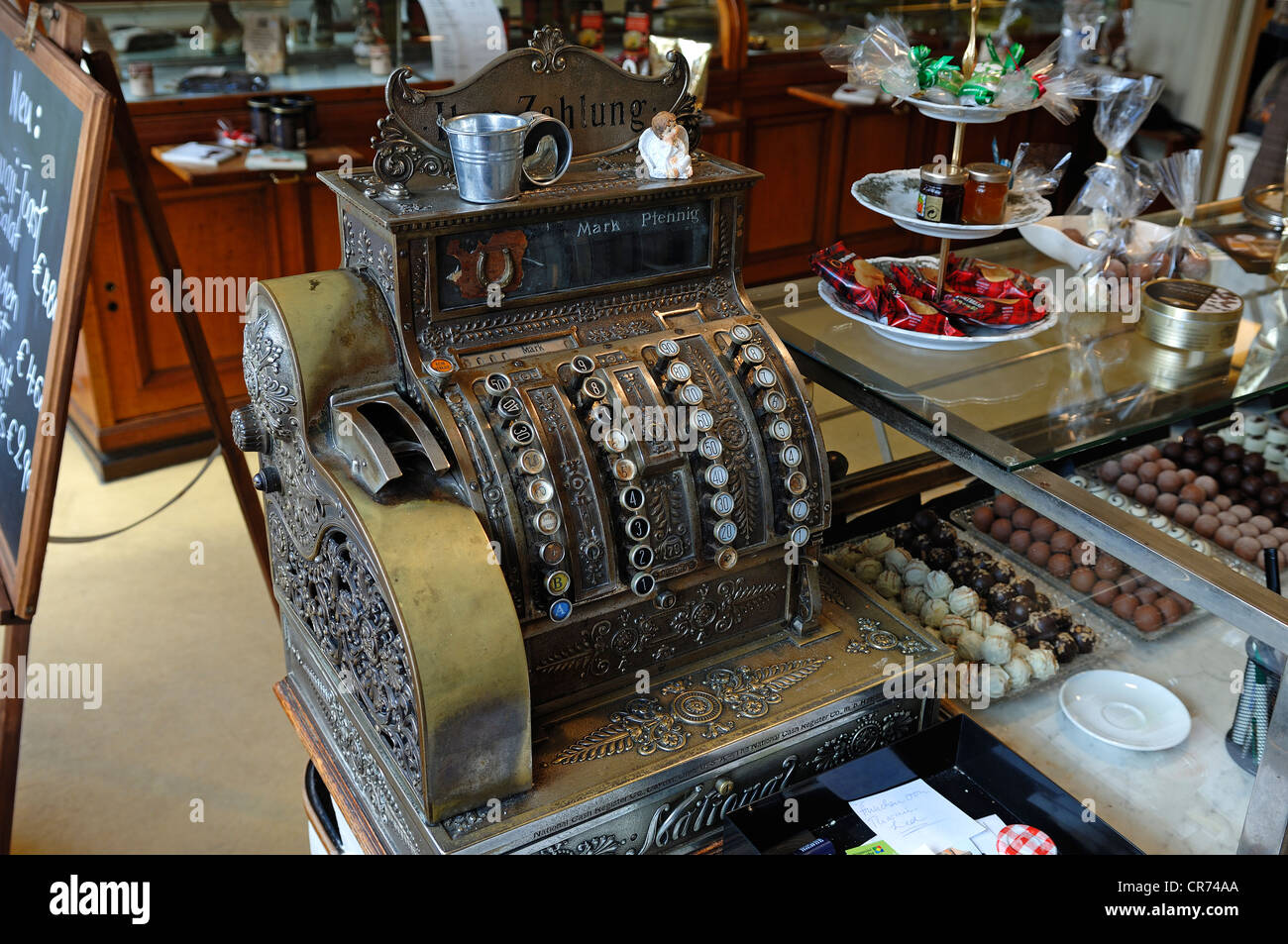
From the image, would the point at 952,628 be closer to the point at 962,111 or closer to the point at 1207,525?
the point at 1207,525

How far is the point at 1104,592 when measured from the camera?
216cm

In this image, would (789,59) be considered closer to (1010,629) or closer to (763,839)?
(1010,629)

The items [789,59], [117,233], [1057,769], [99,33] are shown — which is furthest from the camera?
[789,59]

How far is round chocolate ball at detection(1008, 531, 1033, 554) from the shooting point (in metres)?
2.25

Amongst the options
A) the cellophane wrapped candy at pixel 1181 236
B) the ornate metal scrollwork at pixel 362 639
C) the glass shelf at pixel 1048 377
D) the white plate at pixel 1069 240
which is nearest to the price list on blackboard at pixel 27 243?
the ornate metal scrollwork at pixel 362 639

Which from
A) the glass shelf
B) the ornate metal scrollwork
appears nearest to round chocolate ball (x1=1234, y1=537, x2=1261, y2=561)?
the glass shelf

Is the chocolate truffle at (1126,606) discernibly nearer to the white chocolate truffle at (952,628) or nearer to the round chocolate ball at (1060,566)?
the round chocolate ball at (1060,566)

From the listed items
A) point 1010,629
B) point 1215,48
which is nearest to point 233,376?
point 1010,629

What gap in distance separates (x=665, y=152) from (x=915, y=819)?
1.06 metres

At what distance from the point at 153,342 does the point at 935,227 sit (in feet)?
9.38

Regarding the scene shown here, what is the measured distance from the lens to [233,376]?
4.00 meters

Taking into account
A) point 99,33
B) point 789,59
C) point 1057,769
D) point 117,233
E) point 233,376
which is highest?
point 99,33

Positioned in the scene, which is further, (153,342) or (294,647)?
(153,342)

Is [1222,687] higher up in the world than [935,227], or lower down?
lower down
